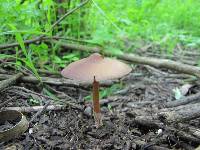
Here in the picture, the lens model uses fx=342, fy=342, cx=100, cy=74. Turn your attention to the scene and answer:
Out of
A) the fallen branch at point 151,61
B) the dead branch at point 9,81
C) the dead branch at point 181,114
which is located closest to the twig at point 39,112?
the dead branch at point 9,81

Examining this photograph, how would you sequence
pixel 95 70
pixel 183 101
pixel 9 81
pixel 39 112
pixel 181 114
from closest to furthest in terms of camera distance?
pixel 95 70 < pixel 181 114 < pixel 39 112 < pixel 9 81 < pixel 183 101

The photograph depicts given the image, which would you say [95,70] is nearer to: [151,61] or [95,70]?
[95,70]

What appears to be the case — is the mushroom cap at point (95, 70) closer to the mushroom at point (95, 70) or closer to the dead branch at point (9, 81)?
the mushroom at point (95, 70)

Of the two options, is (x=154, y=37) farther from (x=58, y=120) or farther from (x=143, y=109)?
(x=58, y=120)

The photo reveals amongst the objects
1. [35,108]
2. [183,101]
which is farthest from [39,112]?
[183,101]

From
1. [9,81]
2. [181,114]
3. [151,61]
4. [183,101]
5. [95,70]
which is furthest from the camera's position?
[151,61]

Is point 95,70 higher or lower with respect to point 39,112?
higher

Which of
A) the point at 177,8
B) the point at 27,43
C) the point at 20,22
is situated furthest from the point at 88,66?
the point at 177,8
